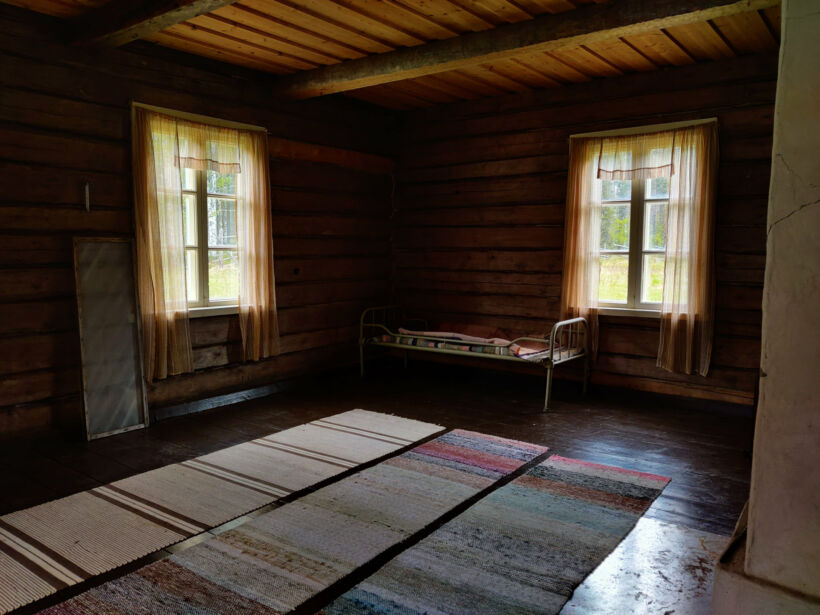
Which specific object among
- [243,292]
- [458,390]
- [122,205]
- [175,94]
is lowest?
[458,390]

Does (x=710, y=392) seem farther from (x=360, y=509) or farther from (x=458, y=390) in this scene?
(x=360, y=509)

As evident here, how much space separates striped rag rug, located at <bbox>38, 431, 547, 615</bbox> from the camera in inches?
90.4

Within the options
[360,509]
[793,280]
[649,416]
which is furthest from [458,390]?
[793,280]

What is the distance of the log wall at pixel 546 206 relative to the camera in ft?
16.2

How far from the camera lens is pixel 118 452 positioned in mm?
4012

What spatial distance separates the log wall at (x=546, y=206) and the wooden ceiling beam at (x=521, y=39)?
1.45m

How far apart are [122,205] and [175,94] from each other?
3.32 feet

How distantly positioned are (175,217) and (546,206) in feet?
11.2

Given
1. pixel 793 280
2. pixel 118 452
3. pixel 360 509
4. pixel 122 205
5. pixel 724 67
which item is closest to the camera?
pixel 793 280

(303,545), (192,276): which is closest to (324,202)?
(192,276)

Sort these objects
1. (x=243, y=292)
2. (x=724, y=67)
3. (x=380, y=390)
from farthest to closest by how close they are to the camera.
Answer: (x=380, y=390), (x=243, y=292), (x=724, y=67)

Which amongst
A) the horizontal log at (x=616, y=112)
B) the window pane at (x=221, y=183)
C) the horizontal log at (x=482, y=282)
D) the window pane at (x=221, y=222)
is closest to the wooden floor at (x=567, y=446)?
the horizontal log at (x=482, y=282)

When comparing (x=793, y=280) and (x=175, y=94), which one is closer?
(x=793, y=280)

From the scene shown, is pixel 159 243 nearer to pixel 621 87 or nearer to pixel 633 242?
pixel 633 242
